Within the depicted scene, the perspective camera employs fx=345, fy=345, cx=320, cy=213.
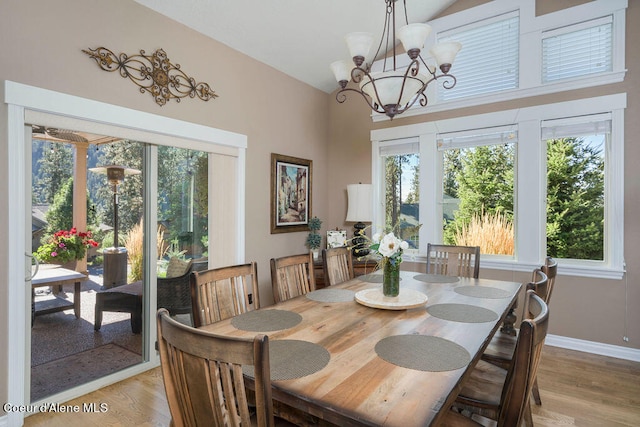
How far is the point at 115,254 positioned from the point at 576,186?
4.20 meters

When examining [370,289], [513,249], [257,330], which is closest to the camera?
[257,330]

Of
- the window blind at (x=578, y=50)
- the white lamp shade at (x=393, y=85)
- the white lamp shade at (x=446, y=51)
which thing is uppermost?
the window blind at (x=578, y=50)

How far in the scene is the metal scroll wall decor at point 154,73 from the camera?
246 centimetres

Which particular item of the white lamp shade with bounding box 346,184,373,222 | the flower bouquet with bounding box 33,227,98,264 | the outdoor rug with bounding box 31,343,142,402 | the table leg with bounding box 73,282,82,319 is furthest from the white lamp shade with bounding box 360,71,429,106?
the outdoor rug with bounding box 31,343,142,402

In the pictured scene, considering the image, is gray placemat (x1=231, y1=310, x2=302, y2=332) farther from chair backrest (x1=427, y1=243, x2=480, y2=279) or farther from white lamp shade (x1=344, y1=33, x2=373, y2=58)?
chair backrest (x1=427, y1=243, x2=480, y2=279)

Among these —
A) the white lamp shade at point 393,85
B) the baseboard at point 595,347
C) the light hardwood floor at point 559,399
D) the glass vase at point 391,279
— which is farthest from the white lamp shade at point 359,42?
the baseboard at point 595,347

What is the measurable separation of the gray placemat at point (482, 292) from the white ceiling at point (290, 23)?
2.78 metres

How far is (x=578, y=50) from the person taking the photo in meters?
3.28

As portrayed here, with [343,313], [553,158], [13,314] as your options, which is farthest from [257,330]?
[553,158]

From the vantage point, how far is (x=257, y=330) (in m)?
1.58

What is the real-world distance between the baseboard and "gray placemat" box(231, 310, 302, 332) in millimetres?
2951

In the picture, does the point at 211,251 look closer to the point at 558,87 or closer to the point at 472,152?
the point at 472,152

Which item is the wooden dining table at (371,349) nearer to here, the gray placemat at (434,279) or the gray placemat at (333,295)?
the gray placemat at (333,295)

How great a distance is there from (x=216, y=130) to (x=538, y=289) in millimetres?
2798
